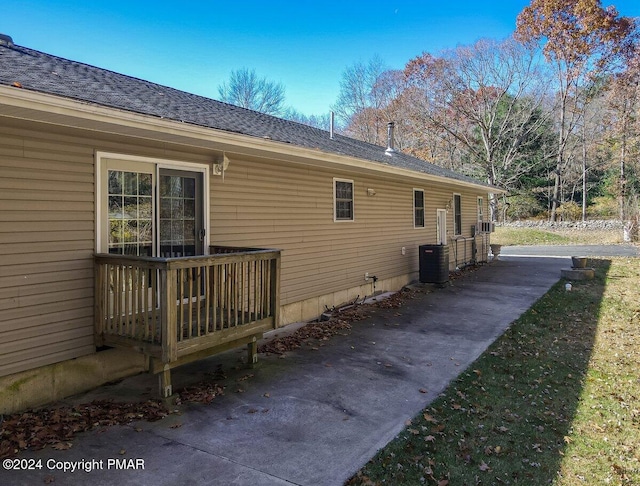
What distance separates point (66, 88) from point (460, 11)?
2737 centimetres

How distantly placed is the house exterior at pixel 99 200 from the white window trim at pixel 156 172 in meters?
0.01

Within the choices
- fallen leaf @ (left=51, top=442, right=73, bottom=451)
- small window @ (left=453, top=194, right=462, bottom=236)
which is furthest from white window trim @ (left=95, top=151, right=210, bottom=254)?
small window @ (left=453, top=194, right=462, bottom=236)

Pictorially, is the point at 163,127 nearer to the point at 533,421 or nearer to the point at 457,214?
the point at 533,421

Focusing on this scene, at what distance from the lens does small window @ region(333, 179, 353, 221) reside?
855 cm

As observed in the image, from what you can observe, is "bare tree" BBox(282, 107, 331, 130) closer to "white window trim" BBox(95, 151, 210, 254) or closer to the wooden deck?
"white window trim" BBox(95, 151, 210, 254)

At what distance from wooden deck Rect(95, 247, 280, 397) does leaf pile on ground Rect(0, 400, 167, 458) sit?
0.36m

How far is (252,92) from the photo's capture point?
103ft

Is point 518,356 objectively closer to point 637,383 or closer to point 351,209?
point 637,383

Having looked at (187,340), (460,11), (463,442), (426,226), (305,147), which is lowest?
(463,442)

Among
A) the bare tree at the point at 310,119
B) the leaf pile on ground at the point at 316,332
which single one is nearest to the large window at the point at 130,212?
the leaf pile on ground at the point at 316,332

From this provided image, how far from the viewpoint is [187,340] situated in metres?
4.12

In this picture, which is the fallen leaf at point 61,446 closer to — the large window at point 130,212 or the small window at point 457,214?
the large window at point 130,212

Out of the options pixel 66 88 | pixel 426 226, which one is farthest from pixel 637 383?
pixel 426 226

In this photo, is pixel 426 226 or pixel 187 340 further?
pixel 426 226
